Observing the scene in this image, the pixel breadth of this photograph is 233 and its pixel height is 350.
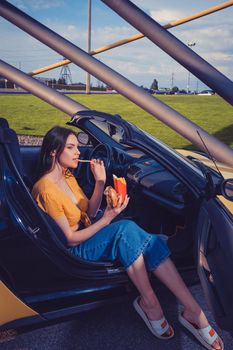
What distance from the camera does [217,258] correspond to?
6.74ft

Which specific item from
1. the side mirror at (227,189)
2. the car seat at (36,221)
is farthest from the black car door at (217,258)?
the car seat at (36,221)

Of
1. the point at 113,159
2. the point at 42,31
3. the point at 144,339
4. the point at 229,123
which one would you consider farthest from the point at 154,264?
the point at 229,123

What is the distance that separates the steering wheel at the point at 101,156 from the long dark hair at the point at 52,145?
970 mm

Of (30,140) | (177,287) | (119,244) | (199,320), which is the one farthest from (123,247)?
(30,140)

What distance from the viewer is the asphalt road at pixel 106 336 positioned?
7.39 ft

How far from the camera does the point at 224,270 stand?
1.99 metres

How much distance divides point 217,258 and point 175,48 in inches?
93.9

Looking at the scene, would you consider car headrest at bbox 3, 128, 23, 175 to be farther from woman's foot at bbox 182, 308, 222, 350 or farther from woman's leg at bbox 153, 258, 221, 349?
woman's foot at bbox 182, 308, 222, 350

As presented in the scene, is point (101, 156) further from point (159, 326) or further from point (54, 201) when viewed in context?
point (159, 326)

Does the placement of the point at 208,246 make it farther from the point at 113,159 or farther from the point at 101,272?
the point at 113,159

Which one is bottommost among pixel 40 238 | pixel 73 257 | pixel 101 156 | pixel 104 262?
pixel 104 262

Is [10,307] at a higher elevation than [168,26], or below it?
below

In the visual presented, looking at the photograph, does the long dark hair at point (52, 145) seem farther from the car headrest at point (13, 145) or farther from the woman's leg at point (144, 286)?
the woman's leg at point (144, 286)

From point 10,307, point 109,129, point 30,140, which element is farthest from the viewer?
point 30,140
